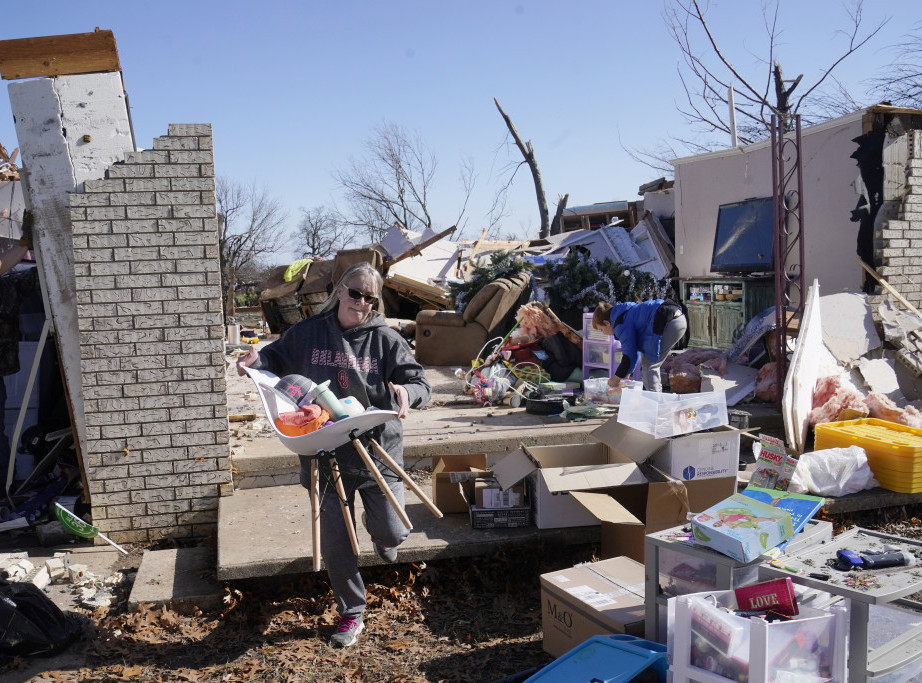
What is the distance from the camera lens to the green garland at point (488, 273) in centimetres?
1174

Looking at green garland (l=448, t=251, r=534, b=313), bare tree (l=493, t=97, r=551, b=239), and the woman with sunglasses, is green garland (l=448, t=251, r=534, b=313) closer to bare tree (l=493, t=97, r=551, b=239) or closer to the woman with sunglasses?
the woman with sunglasses

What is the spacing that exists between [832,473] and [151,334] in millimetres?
4738

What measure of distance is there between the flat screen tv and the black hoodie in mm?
7313

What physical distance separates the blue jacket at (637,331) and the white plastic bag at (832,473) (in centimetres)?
159

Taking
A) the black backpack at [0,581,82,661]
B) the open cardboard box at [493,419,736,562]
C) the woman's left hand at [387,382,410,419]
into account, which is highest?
the woman's left hand at [387,382,410,419]

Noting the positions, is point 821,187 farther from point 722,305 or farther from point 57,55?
point 57,55

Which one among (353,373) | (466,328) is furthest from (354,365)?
(466,328)

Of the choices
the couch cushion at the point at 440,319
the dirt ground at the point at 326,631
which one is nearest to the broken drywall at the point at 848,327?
the dirt ground at the point at 326,631

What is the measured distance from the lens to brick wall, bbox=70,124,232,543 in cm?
484

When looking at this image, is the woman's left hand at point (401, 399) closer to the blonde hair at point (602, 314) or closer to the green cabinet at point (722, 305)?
the blonde hair at point (602, 314)

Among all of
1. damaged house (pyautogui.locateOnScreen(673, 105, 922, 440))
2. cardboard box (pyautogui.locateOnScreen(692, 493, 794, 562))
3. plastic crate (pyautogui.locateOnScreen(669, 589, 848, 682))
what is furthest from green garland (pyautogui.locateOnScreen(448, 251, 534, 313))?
plastic crate (pyautogui.locateOnScreen(669, 589, 848, 682))

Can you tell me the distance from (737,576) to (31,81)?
4.95m

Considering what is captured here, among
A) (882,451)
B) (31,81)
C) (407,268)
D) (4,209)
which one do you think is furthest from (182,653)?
(407,268)

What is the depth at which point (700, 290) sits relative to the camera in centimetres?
1068
